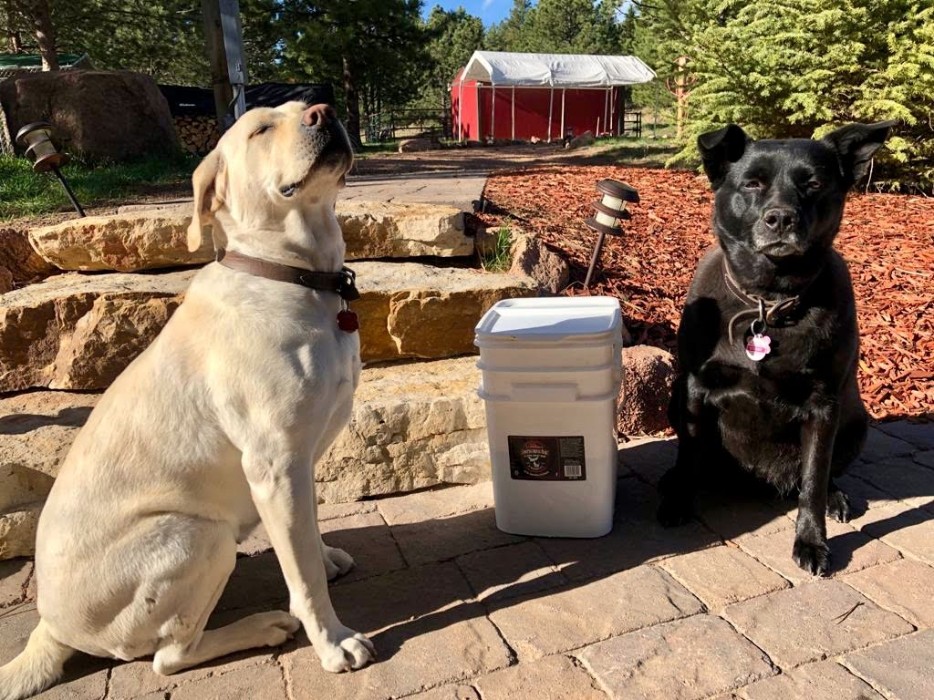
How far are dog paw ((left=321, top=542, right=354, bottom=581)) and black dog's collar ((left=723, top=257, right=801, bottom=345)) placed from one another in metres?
1.78

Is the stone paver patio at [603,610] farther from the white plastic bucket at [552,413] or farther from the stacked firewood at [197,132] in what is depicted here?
the stacked firewood at [197,132]

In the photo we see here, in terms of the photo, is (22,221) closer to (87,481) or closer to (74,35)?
(87,481)

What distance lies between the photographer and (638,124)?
31.8 meters

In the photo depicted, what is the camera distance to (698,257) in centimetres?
581

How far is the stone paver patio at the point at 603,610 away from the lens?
6.89 feet

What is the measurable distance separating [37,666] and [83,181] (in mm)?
6988

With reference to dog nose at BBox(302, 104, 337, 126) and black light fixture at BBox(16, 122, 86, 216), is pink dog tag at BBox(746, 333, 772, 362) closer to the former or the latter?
dog nose at BBox(302, 104, 337, 126)

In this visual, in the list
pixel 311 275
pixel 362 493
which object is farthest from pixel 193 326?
pixel 362 493

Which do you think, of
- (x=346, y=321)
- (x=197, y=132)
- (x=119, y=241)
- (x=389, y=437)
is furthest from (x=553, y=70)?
(x=346, y=321)

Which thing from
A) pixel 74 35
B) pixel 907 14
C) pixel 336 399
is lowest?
pixel 336 399

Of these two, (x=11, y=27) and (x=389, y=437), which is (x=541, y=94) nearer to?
(x=11, y=27)

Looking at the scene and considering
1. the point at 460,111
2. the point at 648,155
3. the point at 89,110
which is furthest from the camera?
the point at 460,111

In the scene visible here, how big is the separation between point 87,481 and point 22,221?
14.6 feet

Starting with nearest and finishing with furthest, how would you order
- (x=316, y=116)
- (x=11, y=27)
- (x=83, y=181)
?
(x=316, y=116), (x=83, y=181), (x=11, y=27)
